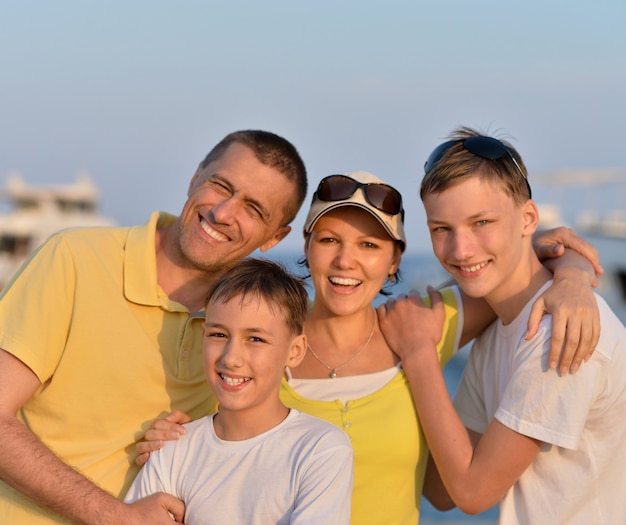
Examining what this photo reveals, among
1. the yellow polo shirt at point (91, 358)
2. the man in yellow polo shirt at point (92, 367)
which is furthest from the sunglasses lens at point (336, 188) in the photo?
the yellow polo shirt at point (91, 358)

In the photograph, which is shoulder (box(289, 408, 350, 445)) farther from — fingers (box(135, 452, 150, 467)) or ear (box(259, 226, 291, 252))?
ear (box(259, 226, 291, 252))

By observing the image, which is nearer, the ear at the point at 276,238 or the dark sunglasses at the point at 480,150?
the dark sunglasses at the point at 480,150

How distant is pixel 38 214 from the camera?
43.3m

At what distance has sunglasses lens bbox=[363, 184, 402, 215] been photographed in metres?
3.61

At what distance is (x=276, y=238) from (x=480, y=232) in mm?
1197

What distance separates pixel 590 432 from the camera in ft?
10.8

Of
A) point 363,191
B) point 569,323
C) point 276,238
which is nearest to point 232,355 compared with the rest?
point 363,191

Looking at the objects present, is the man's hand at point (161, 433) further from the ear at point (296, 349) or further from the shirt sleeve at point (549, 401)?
the shirt sleeve at point (549, 401)

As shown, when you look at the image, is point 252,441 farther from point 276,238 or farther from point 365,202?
point 276,238

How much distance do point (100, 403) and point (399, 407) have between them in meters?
1.31

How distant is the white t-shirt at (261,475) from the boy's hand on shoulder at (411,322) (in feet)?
2.58

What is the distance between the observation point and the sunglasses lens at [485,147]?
3.39 metres

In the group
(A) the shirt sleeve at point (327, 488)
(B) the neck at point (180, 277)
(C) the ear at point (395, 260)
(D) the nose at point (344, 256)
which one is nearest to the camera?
(A) the shirt sleeve at point (327, 488)

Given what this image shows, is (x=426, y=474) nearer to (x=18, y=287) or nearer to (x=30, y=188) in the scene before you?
(x=18, y=287)
